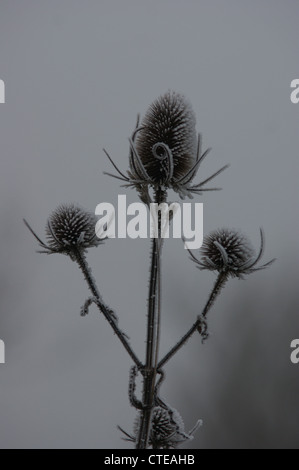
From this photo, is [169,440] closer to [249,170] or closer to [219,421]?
[219,421]

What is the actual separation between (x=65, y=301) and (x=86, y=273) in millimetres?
321

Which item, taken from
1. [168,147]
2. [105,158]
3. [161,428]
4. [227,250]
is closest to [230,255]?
[227,250]

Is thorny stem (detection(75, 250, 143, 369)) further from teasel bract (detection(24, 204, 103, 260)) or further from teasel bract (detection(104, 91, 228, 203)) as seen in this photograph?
teasel bract (detection(104, 91, 228, 203))

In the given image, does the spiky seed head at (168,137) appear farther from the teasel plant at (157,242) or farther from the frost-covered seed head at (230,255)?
the frost-covered seed head at (230,255)

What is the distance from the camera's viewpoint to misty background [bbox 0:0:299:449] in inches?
34.1

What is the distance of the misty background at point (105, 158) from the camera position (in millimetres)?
866

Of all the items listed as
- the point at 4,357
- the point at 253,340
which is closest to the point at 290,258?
the point at 253,340

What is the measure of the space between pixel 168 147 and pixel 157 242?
121 mm

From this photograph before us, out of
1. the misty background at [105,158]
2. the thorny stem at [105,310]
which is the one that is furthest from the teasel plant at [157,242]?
the misty background at [105,158]

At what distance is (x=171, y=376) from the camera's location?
3.15ft

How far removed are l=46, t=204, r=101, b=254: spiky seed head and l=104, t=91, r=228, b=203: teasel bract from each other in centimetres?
8

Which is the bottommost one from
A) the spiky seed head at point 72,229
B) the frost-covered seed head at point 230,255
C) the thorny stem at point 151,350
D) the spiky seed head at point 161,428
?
the spiky seed head at point 161,428

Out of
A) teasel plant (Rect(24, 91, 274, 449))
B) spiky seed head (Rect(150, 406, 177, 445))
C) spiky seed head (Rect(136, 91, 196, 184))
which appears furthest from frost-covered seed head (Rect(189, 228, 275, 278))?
spiky seed head (Rect(150, 406, 177, 445))

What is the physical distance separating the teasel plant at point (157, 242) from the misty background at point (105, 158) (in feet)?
0.96
